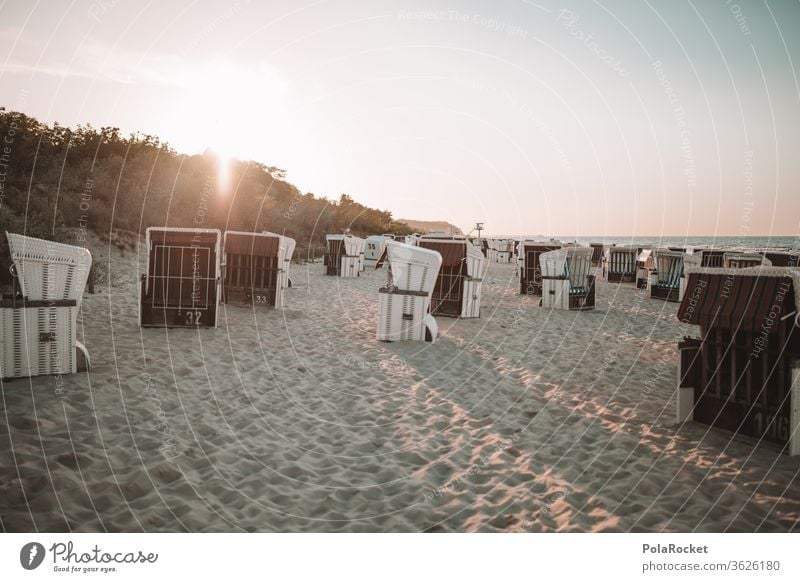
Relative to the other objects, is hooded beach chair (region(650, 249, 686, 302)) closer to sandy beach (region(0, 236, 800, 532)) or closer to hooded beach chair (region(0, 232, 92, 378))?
sandy beach (region(0, 236, 800, 532))

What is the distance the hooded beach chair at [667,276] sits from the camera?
16141 millimetres

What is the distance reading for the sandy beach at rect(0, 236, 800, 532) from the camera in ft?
11.1

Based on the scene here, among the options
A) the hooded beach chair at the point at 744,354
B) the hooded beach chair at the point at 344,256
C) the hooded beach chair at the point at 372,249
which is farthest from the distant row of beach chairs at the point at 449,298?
the hooded beach chair at the point at 372,249

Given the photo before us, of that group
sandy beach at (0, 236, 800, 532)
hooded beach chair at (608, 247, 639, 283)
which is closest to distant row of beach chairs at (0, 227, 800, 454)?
sandy beach at (0, 236, 800, 532)

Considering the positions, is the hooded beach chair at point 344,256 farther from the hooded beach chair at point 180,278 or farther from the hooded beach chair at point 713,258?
the hooded beach chair at point 713,258

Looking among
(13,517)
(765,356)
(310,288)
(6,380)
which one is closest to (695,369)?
(765,356)

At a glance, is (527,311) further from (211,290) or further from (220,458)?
(220,458)

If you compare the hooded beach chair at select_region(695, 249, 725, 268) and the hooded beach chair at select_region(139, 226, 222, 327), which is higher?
the hooded beach chair at select_region(695, 249, 725, 268)

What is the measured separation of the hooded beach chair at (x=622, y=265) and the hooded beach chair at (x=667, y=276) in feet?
17.8

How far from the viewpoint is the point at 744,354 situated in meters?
4.63

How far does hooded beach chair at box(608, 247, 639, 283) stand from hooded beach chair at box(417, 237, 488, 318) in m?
13.4

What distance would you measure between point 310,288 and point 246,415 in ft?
37.2

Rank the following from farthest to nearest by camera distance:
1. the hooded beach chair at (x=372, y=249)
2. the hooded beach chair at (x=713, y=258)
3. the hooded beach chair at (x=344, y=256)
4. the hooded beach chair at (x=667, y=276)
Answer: the hooded beach chair at (x=372, y=249), the hooded beach chair at (x=344, y=256), the hooded beach chair at (x=713, y=258), the hooded beach chair at (x=667, y=276)
